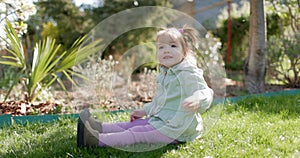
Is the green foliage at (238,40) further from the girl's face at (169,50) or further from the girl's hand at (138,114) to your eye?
the girl's face at (169,50)

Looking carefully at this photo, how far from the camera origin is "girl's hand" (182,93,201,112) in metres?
2.11

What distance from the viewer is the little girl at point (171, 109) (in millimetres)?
2225

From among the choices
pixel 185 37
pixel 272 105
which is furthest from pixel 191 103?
pixel 272 105

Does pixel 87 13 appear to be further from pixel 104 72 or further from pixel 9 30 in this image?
pixel 9 30

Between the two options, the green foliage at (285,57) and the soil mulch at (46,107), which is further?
the green foliage at (285,57)

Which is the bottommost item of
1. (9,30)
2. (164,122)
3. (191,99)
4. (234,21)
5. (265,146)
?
(265,146)

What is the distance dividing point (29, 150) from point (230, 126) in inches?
53.6

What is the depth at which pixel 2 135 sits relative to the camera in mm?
2711

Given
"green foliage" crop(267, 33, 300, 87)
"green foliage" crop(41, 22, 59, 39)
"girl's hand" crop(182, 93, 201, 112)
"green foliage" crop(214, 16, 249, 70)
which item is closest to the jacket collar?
"girl's hand" crop(182, 93, 201, 112)

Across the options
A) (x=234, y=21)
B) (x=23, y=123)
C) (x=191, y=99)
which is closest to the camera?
(x=191, y=99)

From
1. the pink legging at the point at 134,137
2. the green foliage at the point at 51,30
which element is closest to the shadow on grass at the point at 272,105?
the pink legging at the point at 134,137

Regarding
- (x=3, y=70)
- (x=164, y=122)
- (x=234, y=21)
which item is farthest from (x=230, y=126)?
(x=234, y=21)

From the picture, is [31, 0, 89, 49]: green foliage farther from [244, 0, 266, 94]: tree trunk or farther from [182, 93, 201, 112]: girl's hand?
[182, 93, 201, 112]: girl's hand

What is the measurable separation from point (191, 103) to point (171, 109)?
0.25m
